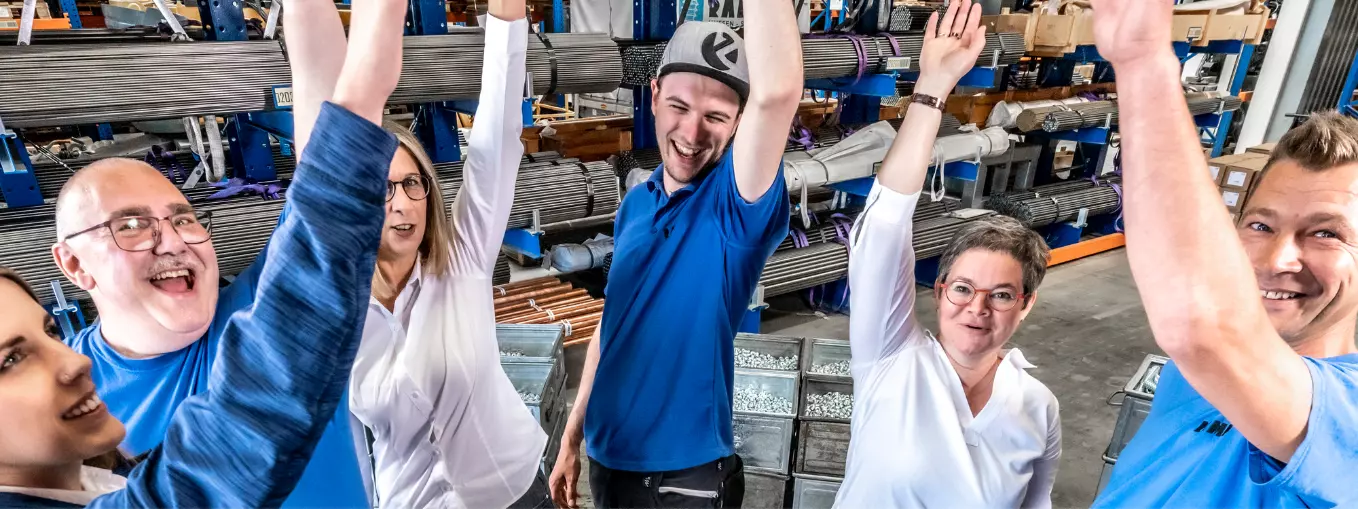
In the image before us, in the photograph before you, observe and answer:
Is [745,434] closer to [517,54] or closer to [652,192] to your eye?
[652,192]

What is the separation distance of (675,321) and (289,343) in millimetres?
956

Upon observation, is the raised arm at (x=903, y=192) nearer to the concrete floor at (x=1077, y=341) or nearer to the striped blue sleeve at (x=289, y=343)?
the striped blue sleeve at (x=289, y=343)

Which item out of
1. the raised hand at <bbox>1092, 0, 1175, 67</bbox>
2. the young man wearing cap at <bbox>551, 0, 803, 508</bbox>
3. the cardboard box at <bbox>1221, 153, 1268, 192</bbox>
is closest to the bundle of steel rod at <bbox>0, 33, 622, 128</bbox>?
the young man wearing cap at <bbox>551, 0, 803, 508</bbox>

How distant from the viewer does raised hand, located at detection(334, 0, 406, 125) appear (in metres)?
0.62

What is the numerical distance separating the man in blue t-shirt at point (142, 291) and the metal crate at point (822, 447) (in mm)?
1777

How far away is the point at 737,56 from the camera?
4.53 ft

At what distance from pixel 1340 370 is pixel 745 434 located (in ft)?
6.42

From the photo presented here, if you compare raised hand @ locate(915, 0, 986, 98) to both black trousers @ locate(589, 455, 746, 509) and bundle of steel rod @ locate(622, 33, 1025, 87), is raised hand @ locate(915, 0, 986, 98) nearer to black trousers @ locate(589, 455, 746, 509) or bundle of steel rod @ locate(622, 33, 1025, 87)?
black trousers @ locate(589, 455, 746, 509)

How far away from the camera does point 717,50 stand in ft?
4.49

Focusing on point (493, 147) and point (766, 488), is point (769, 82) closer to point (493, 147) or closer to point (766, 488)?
point (493, 147)

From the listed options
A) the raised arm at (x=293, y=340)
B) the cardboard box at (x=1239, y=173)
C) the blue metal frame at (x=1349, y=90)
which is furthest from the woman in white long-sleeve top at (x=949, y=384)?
the blue metal frame at (x=1349, y=90)

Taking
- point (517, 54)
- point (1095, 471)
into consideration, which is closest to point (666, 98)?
point (517, 54)

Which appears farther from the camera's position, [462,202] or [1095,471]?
[1095,471]

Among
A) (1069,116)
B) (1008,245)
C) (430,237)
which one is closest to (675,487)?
(430,237)
